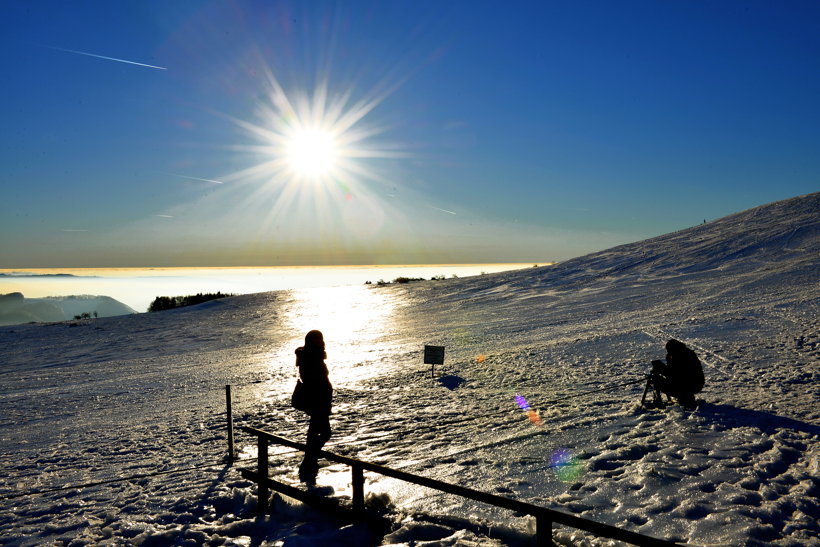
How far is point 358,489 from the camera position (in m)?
5.34

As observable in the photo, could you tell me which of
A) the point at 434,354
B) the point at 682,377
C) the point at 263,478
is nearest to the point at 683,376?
the point at 682,377

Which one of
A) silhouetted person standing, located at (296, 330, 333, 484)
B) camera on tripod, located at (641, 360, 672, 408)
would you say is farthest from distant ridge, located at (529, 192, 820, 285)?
silhouetted person standing, located at (296, 330, 333, 484)

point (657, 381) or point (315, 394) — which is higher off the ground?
point (315, 394)

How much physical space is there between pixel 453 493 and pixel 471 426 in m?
4.58

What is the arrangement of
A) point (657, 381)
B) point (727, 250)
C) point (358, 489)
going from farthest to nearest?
point (727, 250) → point (657, 381) → point (358, 489)

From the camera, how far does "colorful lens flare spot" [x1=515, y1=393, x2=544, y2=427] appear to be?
891 centimetres

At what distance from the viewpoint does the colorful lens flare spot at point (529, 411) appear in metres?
8.91

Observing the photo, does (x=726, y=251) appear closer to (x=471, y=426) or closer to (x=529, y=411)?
(x=529, y=411)

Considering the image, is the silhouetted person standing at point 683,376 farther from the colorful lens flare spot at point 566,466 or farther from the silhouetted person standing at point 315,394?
→ the silhouetted person standing at point 315,394

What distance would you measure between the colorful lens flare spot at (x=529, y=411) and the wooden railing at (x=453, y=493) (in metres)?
4.33

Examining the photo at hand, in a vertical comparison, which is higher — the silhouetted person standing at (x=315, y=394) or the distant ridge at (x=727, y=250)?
the distant ridge at (x=727, y=250)

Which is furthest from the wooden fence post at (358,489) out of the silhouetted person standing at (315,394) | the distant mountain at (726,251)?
the distant mountain at (726,251)

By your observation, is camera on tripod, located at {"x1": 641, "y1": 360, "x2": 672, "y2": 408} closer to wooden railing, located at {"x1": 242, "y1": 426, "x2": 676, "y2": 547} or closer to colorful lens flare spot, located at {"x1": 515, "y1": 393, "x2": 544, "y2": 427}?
colorful lens flare spot, located at {"x1": 515, "y1": 393, "x2": 544, "y2": 427}

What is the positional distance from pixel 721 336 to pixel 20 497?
54.8 feet
